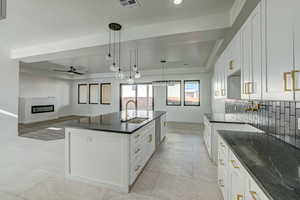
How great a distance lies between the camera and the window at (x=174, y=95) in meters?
6.89

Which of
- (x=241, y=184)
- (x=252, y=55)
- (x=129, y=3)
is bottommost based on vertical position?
(x=241, y=184)

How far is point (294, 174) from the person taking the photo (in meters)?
0.82

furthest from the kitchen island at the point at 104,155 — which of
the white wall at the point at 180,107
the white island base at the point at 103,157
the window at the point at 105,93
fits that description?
the window at the point at 105,93

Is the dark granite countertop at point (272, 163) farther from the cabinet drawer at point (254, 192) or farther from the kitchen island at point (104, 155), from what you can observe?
the kitchen island at point (104, 155)

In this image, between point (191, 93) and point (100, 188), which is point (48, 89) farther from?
point (191, 93)

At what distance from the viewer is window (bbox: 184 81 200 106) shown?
6.65 metres

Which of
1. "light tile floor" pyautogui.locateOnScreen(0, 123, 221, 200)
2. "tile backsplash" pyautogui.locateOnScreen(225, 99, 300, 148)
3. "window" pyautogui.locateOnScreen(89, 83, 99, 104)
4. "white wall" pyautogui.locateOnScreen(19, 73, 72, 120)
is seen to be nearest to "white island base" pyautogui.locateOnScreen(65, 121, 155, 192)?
"light tile floor" pyautogui.locateOnScreen(0, 123, 221, 200)

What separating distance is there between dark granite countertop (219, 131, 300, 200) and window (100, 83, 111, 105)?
7.56m

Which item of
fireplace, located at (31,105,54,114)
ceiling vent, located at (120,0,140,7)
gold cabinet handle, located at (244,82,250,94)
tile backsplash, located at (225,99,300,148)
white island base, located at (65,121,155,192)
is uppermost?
ceiling vent, located at (120,0,140,7)

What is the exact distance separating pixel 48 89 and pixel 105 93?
324cm

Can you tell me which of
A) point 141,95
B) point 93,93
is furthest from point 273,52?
point 93,93

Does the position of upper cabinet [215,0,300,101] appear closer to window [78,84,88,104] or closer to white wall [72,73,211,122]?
Answer: white wall [72,73,211,122]

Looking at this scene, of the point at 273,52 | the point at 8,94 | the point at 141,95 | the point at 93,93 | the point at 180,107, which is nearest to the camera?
the point at 273,52

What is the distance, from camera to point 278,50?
1.04m
